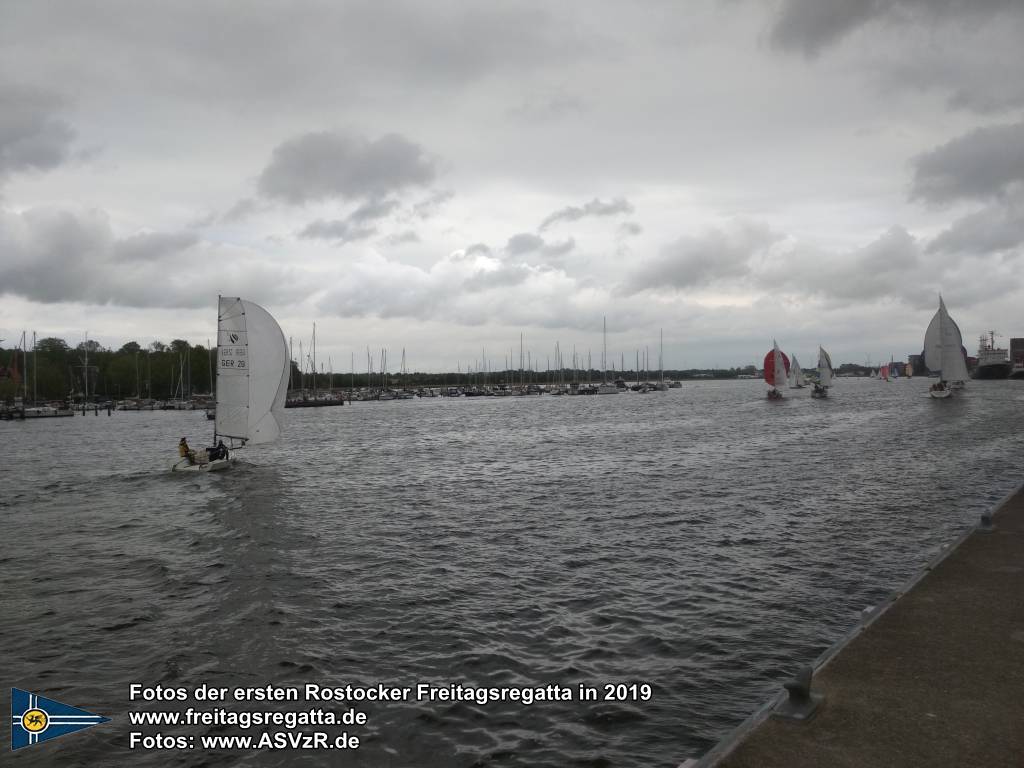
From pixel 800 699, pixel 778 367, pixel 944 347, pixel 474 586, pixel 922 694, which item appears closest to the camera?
pixel 800 699

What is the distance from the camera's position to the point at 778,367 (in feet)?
376

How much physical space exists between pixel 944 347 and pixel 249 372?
87210mm

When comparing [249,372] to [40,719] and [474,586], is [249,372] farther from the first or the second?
[40,719]

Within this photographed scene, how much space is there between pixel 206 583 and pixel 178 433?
59849 millimetres

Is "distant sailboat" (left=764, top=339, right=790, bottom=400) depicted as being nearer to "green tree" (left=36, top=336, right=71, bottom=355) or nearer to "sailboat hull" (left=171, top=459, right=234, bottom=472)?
"sailboat hull" (left=171, top=459, right=234, bottom=472)

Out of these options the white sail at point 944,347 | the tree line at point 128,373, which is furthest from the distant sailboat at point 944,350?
the tree line at point 128,373

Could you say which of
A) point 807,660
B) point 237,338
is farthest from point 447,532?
point 237,338

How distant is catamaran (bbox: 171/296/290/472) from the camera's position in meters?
35.2

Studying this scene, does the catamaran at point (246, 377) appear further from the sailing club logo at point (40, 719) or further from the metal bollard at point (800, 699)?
the metal bollard at point (800, 699)

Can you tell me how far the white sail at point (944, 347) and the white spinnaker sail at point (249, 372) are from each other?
82.1 meters

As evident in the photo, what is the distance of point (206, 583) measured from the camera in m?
15.9

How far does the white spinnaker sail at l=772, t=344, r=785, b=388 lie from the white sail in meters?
21.8

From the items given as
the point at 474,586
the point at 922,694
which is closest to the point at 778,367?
the point at 474,586

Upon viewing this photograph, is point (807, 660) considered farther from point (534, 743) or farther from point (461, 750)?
point (461, 750)
